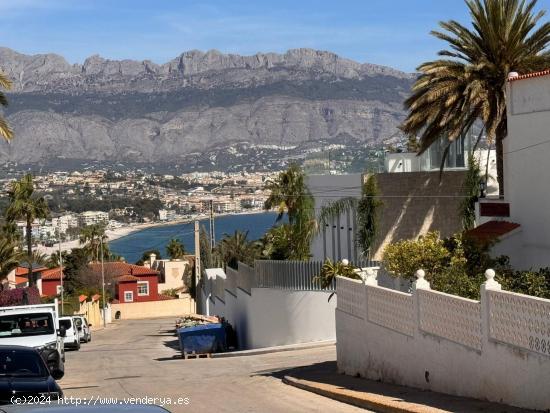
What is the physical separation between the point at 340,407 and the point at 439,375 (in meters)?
1.80

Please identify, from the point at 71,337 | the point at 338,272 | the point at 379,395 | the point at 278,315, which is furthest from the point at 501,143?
the point at 71,337

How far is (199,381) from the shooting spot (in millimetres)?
24828

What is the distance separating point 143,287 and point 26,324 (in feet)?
251

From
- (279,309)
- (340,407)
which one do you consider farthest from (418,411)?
(279,309)

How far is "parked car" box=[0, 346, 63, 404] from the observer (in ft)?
48.3

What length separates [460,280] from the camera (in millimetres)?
19812

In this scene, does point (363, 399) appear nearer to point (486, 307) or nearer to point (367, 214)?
point (486, 307)

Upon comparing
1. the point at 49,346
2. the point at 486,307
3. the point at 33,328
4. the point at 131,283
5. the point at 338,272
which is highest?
the point at 486,307

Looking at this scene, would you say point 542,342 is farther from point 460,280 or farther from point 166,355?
point 166,355

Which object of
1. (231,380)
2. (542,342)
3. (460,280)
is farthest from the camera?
(231,380)

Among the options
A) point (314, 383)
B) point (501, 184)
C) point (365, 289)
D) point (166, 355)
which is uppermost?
point (501, 184)

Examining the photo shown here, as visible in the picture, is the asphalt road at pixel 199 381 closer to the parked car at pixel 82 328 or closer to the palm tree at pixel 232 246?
the parked car at pixel 82 328

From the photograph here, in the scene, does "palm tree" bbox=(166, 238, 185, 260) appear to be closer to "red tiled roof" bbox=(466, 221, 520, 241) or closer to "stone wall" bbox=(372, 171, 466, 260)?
"stone wall" bbox=(372, 171, 466, 260)

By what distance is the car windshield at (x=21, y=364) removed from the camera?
1598 centimetres
